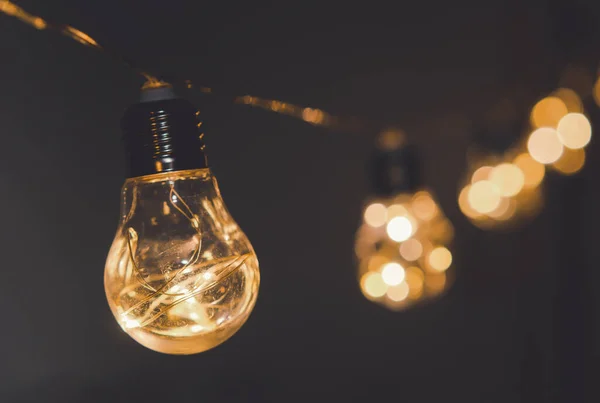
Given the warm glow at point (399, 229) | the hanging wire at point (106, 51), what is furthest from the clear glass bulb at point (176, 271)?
the warm glow at point (399, 229)

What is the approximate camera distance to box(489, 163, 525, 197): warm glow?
324 cm

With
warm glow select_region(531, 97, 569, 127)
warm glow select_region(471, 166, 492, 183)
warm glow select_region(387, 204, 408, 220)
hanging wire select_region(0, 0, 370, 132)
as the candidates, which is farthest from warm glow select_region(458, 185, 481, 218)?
hanging wire select_region(0, 0, 370, 132)

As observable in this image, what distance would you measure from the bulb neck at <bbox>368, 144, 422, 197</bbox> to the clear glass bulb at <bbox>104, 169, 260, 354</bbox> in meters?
1.37

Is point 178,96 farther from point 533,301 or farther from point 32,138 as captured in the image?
point 533,301

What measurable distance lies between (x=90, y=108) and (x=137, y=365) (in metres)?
0.77

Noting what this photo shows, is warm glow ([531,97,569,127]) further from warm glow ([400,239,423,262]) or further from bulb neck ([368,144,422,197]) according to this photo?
warm glow ([400,239,423,262])

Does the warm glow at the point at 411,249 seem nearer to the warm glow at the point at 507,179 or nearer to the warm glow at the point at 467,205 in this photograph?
the warm glow at the point at 507,179

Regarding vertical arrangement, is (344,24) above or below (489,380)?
above

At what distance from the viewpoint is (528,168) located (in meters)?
3.28

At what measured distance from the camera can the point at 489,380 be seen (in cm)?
406

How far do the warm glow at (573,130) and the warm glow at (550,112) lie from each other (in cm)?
3

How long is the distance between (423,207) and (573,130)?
1.21 meters

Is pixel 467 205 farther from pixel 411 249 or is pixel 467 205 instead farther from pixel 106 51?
pixel 106 51

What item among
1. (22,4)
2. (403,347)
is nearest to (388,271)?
(22,4)
